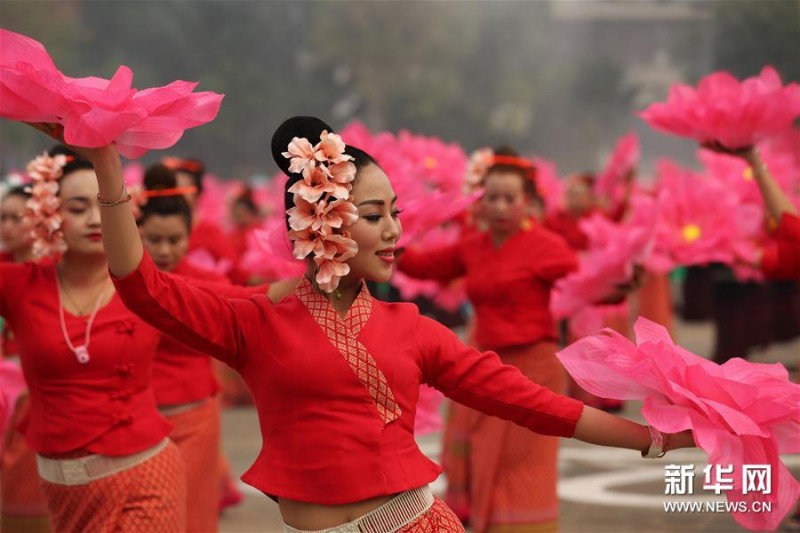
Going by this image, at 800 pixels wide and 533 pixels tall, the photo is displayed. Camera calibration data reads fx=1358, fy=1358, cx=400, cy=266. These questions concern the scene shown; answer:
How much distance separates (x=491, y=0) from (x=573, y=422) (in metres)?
36.8

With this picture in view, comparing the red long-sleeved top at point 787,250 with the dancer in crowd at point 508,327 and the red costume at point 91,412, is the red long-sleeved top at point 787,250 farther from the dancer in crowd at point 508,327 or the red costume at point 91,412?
the red costume at point 91,412

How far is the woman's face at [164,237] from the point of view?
5.32m

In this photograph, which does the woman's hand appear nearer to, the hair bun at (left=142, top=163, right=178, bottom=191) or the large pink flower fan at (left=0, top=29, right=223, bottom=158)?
the large pink flower fan at (left=0, top=29, right=223, bottom=158)

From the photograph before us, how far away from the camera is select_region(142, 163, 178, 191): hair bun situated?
5465 mm

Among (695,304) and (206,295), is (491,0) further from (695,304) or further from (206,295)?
(206,295)

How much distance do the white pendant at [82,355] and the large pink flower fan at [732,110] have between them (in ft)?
7.80

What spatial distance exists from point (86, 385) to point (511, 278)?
7.98 ft

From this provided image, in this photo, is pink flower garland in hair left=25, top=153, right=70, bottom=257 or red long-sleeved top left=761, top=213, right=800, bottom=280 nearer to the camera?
pink flower garland in hair left=25, top=153, right=70, bottom=257

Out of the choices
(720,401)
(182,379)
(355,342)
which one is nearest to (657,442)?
(720,401)

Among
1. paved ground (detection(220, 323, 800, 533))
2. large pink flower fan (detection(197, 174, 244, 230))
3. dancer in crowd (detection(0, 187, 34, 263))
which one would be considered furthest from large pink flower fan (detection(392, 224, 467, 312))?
large pink flower fan (detection(197, 174, 244, 230))

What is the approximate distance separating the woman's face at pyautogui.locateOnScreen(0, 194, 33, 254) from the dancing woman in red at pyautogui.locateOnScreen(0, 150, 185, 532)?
76.5 inches

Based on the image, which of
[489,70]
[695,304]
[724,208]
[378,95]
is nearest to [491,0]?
[489,70]

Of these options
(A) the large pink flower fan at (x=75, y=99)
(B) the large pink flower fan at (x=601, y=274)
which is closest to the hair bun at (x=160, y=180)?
(B) the large pink flower fan at (x=601, y=274)

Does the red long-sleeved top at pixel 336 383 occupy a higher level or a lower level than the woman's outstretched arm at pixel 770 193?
lower
